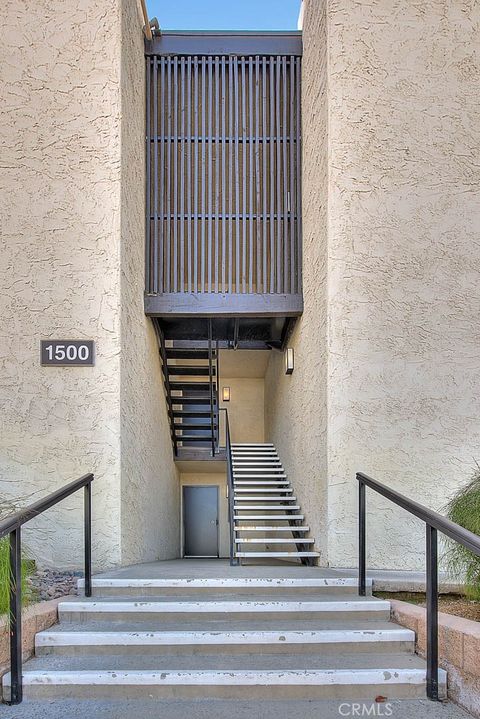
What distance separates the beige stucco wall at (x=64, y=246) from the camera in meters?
4.66

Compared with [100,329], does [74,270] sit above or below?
above

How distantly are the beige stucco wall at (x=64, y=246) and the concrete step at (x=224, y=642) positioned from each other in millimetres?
1525

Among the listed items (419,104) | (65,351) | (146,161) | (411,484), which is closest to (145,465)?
(65,351)

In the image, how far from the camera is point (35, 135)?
4.84m

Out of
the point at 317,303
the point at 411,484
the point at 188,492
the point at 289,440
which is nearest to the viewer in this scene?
the point at 411,484

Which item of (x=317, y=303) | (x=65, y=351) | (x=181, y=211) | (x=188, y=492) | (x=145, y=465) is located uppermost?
(x=181, y=211)

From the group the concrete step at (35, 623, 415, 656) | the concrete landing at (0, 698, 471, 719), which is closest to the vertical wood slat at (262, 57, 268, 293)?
the concrete step at (35, 623, 415, 656)

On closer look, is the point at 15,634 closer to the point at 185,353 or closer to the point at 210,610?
the point at 210,610

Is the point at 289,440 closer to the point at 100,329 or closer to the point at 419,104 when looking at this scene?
the point at 100,329

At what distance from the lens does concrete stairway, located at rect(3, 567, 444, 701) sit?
2.70 metres

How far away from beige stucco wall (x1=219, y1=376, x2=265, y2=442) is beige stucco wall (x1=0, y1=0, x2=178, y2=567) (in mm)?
6734

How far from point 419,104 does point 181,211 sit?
2537 millimetres

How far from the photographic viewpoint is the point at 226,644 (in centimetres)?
300
